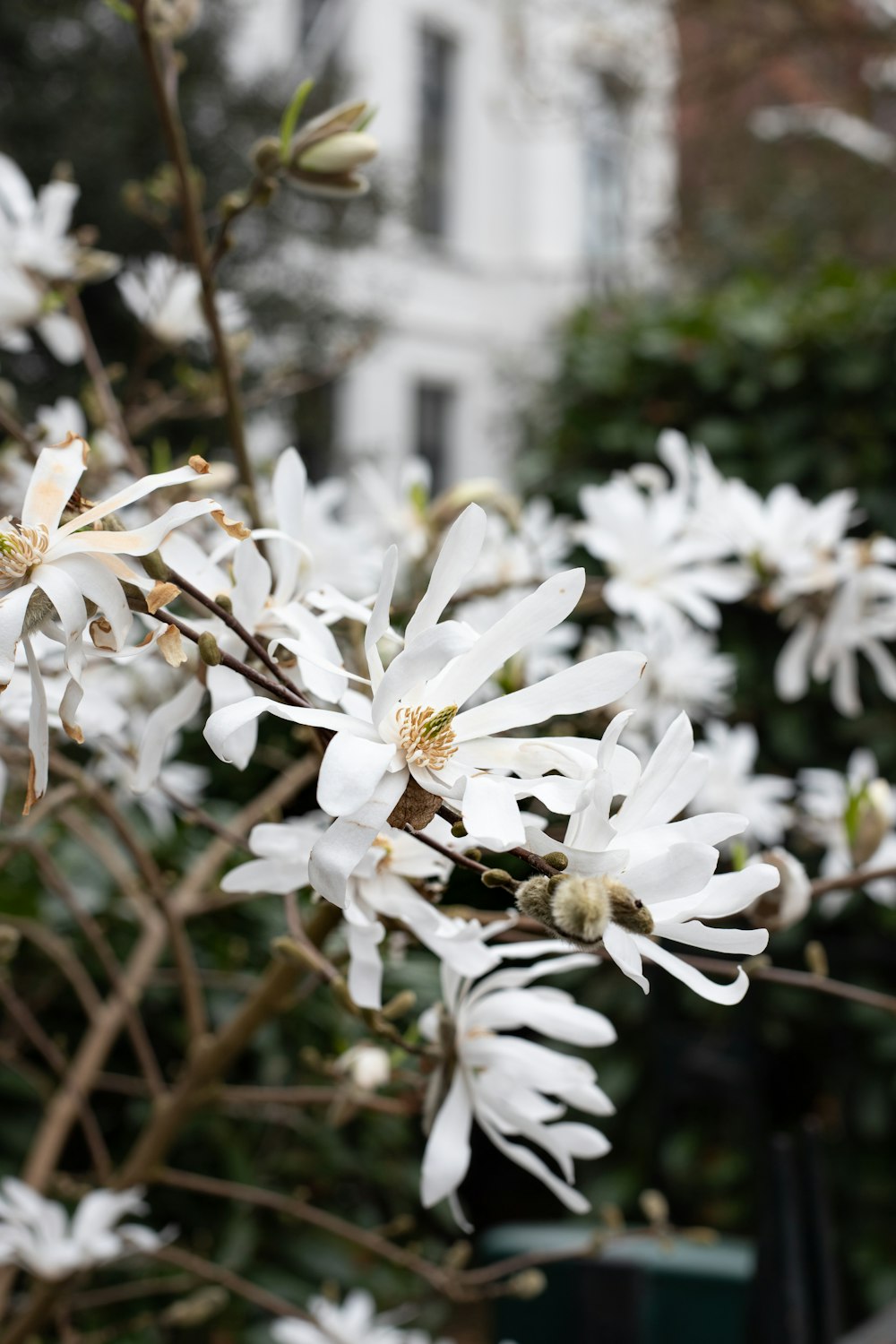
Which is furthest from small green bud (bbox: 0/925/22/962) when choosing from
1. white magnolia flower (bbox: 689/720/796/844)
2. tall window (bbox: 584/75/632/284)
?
tall window (bbox: 584/75/632/284)

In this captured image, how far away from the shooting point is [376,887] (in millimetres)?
424

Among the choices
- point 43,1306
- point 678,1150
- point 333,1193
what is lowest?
point 678,1150

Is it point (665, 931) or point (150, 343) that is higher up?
point (150, 343)

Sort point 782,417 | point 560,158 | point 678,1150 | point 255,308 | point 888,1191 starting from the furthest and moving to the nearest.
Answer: point 560,158 < point 255,308 < point 782,417 < point 678,1150 < point 888,1191

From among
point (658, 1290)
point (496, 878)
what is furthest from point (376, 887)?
point (658, 1290)

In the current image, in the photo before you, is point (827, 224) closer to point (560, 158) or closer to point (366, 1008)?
point (560, 158)

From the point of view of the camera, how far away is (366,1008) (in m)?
0.47

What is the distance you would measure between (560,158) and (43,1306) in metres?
8.82

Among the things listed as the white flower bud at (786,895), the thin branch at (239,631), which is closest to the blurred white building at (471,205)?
the white flower bud at (786,895)

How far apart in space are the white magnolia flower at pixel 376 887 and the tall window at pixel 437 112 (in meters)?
8.36

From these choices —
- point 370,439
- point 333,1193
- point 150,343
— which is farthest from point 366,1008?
point 370,439

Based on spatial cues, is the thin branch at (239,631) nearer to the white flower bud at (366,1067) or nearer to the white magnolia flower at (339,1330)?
the white flower bud at (366,1067)

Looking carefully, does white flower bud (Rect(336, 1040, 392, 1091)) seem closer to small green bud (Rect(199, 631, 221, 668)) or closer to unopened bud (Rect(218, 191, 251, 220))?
small green bud (Rect(199, 631, 221, 668))

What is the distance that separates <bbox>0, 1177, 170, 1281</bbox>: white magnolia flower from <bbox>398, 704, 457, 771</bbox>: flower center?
1.54ft
